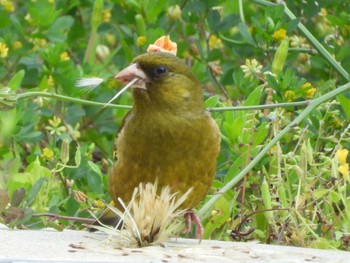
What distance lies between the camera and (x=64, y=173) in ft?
16.3

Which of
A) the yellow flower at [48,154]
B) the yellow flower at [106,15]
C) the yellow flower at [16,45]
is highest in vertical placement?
the yellow flower at [106,15]

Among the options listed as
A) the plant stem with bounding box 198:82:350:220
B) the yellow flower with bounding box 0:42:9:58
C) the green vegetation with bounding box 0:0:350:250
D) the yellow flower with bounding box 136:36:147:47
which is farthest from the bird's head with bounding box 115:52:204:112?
the yellow flower with bounding box 0:42:9:58

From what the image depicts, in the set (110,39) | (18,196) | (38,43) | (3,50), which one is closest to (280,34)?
(3,50)

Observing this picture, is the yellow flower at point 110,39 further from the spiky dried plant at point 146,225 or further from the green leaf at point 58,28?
the spiky dried plant at point 146,225

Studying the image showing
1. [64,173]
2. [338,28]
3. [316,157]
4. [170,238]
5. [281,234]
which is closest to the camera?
[170,238]

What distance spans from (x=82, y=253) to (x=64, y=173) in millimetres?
1923

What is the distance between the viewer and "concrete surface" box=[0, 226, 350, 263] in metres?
2.95

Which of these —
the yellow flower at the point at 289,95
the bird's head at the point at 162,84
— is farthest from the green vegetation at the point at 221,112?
the bird's head at the point at 162,84

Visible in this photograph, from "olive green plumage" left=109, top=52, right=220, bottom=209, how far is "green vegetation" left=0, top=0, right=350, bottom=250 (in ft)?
0.32

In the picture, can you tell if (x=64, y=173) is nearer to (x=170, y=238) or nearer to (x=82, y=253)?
(x=170, y=238)

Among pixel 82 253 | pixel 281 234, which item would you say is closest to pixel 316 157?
pixel 281 234

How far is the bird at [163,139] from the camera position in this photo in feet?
12.7

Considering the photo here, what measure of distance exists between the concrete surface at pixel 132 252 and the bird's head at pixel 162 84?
2.08ft

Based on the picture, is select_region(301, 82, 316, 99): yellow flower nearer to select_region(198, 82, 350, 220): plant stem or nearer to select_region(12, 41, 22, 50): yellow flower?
select_region(198, 82, 350, 220): plant stem
